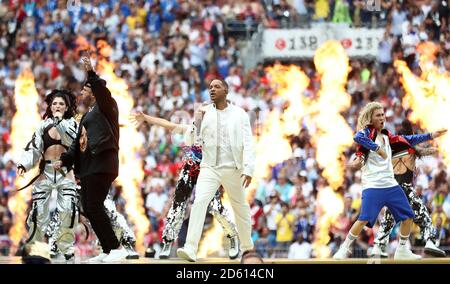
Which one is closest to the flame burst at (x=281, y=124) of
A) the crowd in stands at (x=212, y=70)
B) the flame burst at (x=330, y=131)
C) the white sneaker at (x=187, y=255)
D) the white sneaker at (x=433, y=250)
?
the crowd in stands at (x=212, y=70)

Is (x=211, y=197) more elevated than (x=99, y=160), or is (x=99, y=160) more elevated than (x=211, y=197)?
(x=99, y=160)

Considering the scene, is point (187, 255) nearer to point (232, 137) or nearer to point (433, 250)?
point (232, 137)

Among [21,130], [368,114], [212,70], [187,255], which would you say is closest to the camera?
[187,255]

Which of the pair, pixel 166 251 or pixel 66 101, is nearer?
pixel 66 101

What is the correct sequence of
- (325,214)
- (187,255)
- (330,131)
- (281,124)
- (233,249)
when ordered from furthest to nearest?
1. (281,124)
2. (330,131)
3. (325,214)
4. (233,249)
5. (187,255)

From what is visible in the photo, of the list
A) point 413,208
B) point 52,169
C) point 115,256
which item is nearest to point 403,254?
point 413,208

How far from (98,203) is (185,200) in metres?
1.89

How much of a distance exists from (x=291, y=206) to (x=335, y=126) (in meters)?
1.93

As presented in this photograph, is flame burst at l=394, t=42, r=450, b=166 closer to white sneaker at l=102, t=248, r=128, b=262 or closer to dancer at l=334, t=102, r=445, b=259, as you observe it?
dancer at l=334, t=102, r=445, b=259

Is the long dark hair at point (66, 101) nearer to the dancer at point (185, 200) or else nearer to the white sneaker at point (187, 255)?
the dancer at point (185, 200)

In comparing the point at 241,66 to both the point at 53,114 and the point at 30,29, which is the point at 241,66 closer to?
the point at 30,29

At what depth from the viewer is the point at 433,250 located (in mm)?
15195
